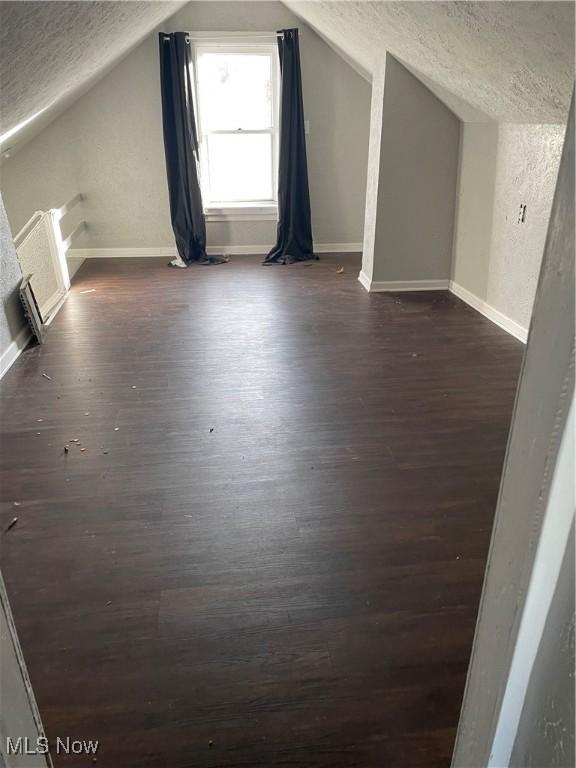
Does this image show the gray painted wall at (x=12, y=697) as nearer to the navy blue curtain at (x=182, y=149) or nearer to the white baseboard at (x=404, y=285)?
the white baseboard at (x=404, y=285)

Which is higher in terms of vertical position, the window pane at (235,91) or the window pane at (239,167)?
the window pane at (235,91)

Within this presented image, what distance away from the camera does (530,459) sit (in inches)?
27.1

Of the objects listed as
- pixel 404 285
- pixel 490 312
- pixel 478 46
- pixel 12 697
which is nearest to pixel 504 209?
pixel 490 312

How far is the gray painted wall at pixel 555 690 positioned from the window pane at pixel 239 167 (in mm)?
5779

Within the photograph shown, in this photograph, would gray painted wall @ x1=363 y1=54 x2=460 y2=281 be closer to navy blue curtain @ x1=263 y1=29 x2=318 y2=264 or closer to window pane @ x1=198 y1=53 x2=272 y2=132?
navy blue curtain @ x1=263 y1=29 x2=318 y2=264

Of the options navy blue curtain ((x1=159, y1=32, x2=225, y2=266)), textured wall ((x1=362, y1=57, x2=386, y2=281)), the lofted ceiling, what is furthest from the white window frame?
textured wall ((x1=362, y1=57, x2=386, y2=281))

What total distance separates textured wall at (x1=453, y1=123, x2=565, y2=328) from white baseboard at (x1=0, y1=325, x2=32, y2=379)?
309 centimetres

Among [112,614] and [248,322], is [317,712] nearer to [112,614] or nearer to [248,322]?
[112,614]

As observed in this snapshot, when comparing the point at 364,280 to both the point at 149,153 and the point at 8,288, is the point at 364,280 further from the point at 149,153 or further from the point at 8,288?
the point at 8,288

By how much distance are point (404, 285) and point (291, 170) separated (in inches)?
69.7

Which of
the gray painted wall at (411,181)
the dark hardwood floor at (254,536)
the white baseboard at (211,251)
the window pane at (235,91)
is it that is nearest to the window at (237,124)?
the window pane at (235,91)

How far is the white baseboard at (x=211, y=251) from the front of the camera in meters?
5.96

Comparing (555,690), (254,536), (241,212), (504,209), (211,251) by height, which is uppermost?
(555,690)

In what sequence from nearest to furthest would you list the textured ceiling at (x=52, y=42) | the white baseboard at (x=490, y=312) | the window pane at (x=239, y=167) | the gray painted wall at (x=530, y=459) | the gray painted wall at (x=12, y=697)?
the gray painted wall at (x=530, y=459) → the gray painted wall at (x=12, y=697) → the textured ceiling at (x=52, y=42) → the white baseboard at (x=490, y=312) → the window pane at (x=239, y=167)
